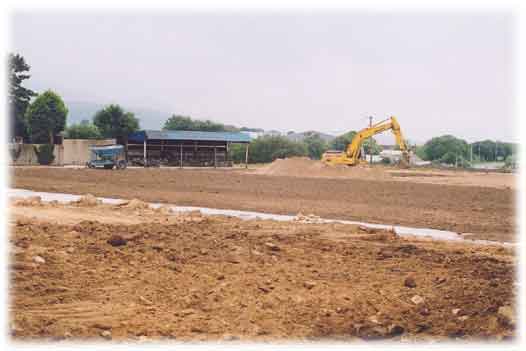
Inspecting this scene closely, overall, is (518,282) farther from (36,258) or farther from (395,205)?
(395,205)

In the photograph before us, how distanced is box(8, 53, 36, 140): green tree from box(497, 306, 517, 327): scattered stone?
45282 mm

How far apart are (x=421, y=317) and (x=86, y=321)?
323 cm

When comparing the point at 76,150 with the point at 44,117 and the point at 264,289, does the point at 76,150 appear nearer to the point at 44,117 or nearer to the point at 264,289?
the point at 44,117

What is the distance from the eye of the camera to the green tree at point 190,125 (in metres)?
91.8

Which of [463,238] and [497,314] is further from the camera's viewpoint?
[463,238]

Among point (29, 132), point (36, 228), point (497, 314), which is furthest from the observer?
point (29, 132)

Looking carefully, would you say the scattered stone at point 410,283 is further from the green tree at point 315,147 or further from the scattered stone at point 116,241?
the green tree at point 315,147

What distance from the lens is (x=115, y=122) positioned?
2109 inches

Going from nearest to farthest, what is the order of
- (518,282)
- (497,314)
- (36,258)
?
(497,314), (518,282), (36,258)

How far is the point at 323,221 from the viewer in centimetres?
1295

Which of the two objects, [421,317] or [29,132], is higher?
[29,132]

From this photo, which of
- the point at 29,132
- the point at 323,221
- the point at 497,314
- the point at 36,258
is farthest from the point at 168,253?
the point at 29,132

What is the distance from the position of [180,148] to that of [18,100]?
14.2 m

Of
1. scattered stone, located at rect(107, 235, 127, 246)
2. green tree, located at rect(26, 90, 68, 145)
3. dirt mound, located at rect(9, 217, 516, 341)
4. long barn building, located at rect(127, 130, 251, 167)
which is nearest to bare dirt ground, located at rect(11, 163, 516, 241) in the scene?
dirt mound, located at rect(9, 217, 516, 341)
